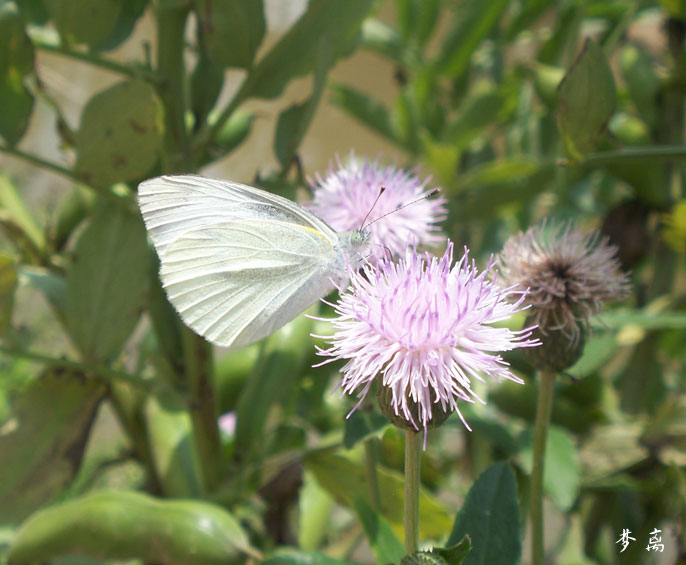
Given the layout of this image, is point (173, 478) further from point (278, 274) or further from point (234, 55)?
point (234, 55)

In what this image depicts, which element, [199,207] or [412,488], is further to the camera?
[199,207]

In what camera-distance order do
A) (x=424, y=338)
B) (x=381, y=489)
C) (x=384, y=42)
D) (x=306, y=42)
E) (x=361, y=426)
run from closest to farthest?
1. (x=424, y=338)
2. (x=361, y=426)
3. (x=381, y=489)
4. (x=306, y=42)
5. (x=384, y=42)

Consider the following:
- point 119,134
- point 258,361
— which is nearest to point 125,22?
point 119,134

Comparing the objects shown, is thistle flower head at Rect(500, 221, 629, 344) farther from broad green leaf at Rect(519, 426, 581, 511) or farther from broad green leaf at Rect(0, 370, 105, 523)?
broad green leaf at Rect(0, 370, 105, 523)

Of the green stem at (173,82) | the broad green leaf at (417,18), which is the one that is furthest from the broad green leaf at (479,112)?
the green stem at (173,82)


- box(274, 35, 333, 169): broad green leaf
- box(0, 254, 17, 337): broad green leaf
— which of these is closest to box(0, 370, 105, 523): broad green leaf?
box(0, 254, 17, 337): broad green leaf

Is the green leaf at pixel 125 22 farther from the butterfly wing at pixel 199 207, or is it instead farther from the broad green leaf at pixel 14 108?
the butterfly wing at pixel 199 207

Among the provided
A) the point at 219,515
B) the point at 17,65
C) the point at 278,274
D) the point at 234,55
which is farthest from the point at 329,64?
the point at 219,515

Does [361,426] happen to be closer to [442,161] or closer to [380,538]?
[380,538]
